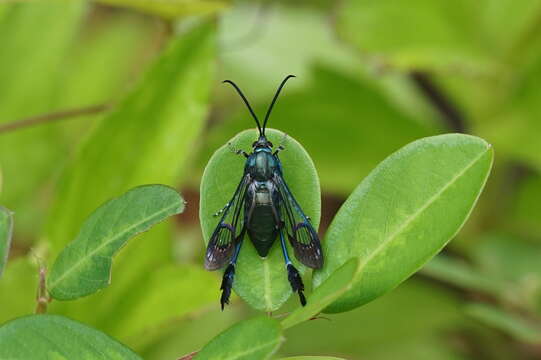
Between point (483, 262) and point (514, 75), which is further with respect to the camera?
point (514, 75)

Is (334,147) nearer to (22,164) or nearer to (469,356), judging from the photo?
(469,356)

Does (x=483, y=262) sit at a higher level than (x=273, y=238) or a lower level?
lower

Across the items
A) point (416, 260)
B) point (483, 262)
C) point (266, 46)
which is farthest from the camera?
point (266, 46)

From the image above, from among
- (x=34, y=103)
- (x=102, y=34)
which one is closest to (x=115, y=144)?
(x=34, y=103)

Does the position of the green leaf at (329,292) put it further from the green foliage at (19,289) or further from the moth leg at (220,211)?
the green foliage at (19,289)

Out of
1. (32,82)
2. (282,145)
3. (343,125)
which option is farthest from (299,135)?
(282,145)

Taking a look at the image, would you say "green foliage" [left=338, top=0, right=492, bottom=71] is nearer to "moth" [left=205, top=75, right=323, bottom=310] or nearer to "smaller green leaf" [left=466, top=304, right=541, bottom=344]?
"smaller green leaf" [left=466, top=304, right=541, bottom=344]

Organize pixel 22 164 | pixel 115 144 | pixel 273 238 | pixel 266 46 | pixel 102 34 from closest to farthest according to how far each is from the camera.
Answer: pixel 273 238 < pixel 115 144 < pixel 22 164 < pixel 266 46 < pixel 102 34

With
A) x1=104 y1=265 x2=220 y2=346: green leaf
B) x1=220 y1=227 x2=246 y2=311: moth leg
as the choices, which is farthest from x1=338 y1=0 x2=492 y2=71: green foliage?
x1=220 y1=227 x2=246 y2=311: moth leg
